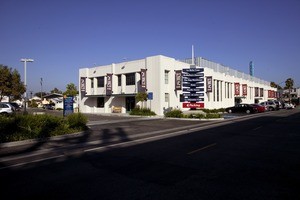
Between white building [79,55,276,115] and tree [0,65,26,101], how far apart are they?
1572cm

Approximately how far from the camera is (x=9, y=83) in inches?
2095

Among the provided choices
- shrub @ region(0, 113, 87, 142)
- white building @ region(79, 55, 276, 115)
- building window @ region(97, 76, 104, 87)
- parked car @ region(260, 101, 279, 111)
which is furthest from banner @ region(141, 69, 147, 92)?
parked car @ region(260, 101, 279, 111)

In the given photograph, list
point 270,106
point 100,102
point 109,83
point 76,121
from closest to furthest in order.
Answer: point 76,121
point 109,83
point 100,102
point 270,106

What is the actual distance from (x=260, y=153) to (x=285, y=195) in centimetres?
448

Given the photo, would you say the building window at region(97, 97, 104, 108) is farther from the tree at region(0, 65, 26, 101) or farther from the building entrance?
the tree at region(0, 65, 26, 101)

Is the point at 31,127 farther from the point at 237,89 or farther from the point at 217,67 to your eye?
the point at 237,89

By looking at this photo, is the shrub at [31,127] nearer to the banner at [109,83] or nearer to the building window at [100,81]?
the banner at [109,83]

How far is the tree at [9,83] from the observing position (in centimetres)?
5162

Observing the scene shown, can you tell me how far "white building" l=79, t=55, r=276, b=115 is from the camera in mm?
35875

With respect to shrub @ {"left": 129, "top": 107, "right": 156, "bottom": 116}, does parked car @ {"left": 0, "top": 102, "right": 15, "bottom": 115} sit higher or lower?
higher

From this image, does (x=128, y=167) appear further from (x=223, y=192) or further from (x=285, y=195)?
(x=285, y=195)

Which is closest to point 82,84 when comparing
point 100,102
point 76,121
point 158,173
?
point 100,102

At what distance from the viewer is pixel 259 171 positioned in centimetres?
706

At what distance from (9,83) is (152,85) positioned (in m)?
33.3
